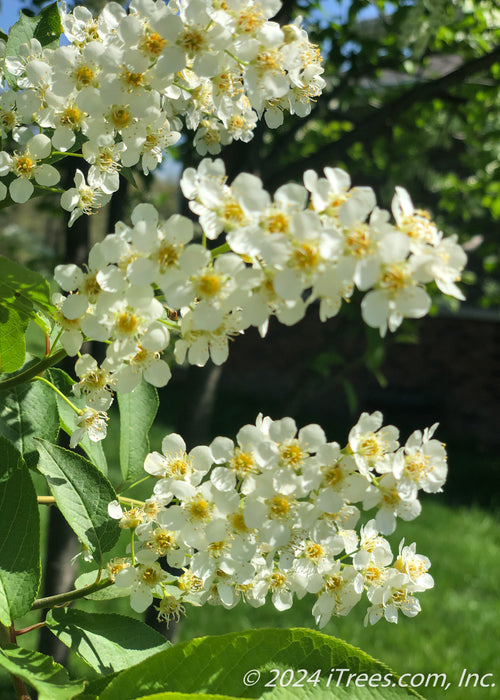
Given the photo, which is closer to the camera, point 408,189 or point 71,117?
point 71,117

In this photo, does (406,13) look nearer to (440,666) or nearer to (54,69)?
(54,69)

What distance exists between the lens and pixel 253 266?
795 millimetres

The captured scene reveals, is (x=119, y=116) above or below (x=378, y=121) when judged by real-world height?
above

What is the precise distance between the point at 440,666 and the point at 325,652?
3095 mm

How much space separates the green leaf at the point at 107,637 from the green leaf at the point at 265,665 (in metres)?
0.19

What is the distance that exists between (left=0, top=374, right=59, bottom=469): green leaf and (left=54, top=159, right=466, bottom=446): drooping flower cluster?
1.02 feet

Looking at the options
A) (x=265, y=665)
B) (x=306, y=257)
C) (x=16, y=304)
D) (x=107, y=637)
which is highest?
(x=306, y=257)

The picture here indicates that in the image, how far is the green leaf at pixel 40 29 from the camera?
1.11 m

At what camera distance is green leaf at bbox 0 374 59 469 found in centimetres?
115

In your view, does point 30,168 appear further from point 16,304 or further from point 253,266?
point 253,266

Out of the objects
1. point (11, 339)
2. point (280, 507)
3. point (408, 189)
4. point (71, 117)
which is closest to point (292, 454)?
point (280, 507)

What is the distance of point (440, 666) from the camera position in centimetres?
358

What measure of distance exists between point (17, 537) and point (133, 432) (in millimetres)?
346

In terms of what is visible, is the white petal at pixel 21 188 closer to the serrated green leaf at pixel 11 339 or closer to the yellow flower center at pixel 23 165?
the yellow flower center at pixel 23 165
